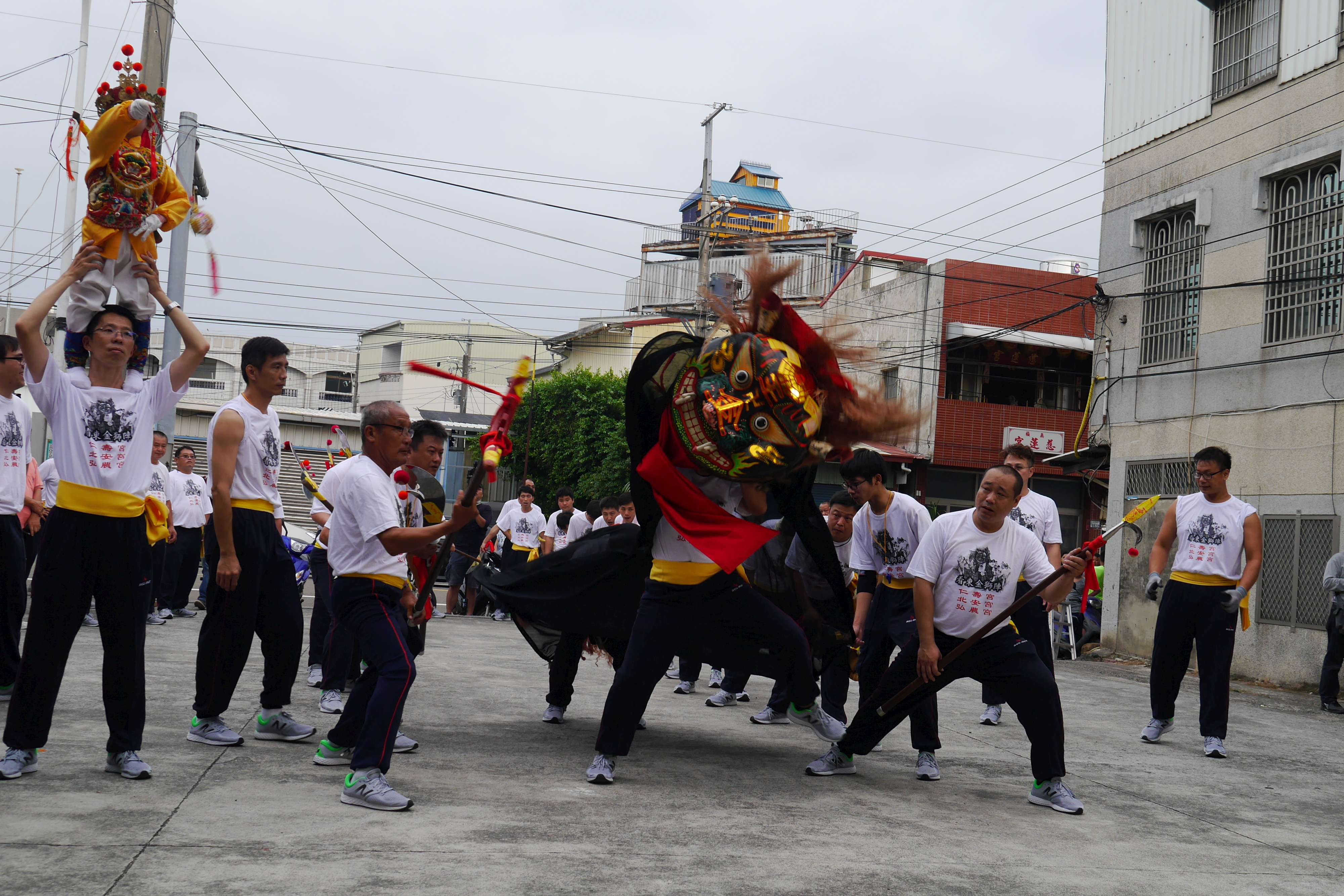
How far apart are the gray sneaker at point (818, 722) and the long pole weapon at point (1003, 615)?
1.58ft

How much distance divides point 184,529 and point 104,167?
8248mm

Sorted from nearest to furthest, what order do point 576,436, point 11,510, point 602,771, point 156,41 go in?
point 602,771, point 11,510, point 156,41, point 576,436

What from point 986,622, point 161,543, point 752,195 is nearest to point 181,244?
point 161,543

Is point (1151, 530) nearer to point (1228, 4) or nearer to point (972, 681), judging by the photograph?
point (972, 681)

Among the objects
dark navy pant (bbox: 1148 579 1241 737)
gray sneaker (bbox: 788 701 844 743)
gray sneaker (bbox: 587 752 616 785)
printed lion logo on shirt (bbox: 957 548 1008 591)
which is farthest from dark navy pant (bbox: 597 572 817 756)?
dark navy pant (bbox: 1148 579 1241 737)

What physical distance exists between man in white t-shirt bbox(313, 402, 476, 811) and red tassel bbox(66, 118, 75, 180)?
5.93 ft

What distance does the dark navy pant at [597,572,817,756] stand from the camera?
557 centimetres

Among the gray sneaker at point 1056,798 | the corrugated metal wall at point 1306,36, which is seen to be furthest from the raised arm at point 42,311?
the corrugated metal wall at point 1306,36

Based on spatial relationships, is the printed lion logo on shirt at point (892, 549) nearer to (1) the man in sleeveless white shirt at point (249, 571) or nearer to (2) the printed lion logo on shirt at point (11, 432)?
(1) the man in sleeveless white shirt at point (249, 571)

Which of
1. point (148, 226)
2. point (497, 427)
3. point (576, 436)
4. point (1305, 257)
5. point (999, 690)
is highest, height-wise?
point (1305, 257)

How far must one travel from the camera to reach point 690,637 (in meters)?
5.73

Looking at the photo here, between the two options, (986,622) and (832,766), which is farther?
(832,766)

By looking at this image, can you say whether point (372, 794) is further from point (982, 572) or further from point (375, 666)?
point (982, 572)

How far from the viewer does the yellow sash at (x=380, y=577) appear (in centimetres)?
509
